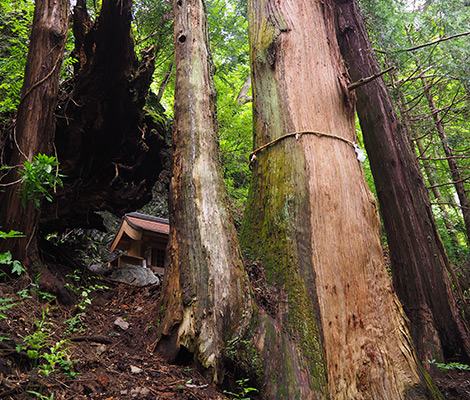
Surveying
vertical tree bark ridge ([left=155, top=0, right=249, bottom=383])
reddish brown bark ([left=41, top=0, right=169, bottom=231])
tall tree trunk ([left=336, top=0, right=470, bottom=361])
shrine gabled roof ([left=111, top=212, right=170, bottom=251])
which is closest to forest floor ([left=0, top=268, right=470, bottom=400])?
vertical tree bark ridge ([left=155, top=0, right=249, bottom=383])

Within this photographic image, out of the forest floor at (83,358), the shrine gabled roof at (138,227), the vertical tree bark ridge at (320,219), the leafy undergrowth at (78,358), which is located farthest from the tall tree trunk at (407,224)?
the shrine gabled roof at (138,227)

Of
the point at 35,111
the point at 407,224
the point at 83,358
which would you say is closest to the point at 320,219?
the point at 83,358

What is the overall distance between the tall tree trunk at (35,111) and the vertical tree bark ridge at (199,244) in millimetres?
1209

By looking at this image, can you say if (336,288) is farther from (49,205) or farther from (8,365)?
(49,205)

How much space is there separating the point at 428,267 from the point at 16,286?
15.2ft

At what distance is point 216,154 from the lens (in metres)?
3.17

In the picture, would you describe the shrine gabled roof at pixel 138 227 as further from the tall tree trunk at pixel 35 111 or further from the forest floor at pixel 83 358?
the tall tree trunk at pixel 35 111

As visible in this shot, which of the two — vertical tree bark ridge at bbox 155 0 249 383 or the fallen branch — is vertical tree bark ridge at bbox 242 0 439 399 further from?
the fallen branch

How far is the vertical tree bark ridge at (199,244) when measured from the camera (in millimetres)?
2406

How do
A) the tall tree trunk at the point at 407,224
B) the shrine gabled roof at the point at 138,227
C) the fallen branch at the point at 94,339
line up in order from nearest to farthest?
the fallen branch at the point at 94,339 → the tall tree trunk at the point at 407,224 → the shrine gabled roof at the point at 138,227

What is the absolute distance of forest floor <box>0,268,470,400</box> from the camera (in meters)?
1.90

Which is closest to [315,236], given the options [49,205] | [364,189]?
[364,189]

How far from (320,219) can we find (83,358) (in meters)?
1.98

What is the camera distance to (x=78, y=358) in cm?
229
